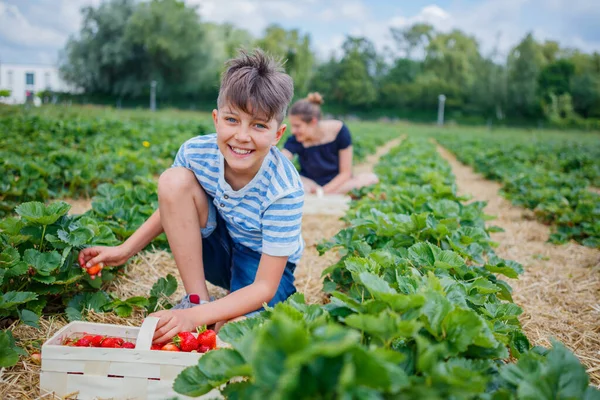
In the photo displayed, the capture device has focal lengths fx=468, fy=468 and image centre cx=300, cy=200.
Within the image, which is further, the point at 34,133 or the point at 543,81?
the point at 543,81

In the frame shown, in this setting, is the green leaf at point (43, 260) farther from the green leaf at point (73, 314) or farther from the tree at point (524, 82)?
the tree at point (524, 82)

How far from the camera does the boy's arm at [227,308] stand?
1807 millimetres

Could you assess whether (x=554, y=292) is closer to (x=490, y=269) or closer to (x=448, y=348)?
(x=490, y=269)

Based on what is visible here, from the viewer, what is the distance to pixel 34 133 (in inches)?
317

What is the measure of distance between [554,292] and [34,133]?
815 centimetres

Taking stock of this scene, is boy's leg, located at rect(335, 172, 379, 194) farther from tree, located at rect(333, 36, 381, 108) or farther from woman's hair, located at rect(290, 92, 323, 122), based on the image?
tree, located at rect(333, 36, 381, 108)

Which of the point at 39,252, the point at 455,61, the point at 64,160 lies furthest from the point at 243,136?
the point at 455,61

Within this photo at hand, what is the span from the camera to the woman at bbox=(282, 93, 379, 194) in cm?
516

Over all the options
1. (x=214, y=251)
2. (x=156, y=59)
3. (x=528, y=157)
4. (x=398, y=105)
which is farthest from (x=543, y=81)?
(x=214, y=251)

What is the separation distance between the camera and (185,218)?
2279mm

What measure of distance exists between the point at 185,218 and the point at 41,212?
2.14 feet

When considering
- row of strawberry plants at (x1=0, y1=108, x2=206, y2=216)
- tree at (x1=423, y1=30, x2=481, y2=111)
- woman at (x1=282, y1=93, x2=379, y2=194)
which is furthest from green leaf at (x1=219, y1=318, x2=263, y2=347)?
tree at (x1=423, y1=30, x2=481, y2=111)

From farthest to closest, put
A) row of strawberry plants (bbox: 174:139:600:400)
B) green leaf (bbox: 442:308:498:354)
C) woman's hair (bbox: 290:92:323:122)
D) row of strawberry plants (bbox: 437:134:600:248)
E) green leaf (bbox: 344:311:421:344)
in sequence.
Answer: woman's hair (bbox: 290:92:323:122)
row of strawberry plants (bbox: 437:134:600:248)
green leaf (bbox: 442:308:498:354)
green leaf (bbox: 344:311:421:344)
row of strawberry plants (bbox: 174:139:600:400)

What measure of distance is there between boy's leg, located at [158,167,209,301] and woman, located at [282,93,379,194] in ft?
9.40
